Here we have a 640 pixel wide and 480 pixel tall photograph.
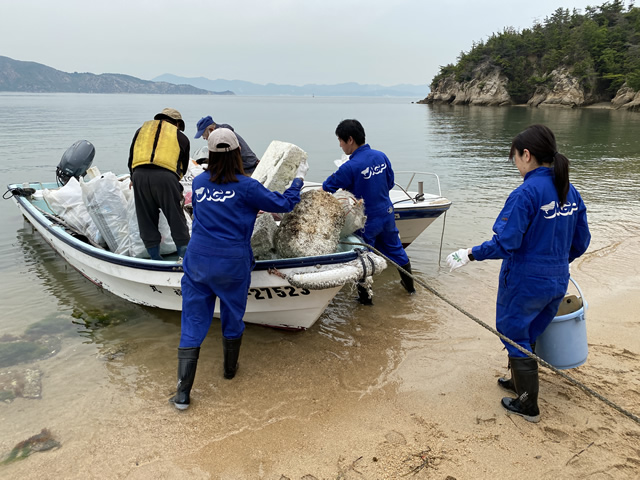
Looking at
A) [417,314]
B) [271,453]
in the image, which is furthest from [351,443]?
[417,314]

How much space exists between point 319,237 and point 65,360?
120 inches

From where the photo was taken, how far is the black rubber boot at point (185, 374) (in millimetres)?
3669

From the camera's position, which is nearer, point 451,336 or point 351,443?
point 351,443

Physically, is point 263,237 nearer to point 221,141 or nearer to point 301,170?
point 301,170

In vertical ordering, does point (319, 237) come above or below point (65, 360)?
above

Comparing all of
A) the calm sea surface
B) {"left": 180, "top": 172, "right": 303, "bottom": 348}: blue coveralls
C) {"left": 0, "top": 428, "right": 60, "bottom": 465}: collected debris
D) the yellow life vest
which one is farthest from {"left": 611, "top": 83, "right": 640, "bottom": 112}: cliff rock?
{"left": 0, "top": 428, "right": 60, "bottom": 465}: collected debris

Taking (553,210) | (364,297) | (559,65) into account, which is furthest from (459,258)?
(559,65)

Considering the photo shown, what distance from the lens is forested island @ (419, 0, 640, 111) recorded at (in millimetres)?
52531

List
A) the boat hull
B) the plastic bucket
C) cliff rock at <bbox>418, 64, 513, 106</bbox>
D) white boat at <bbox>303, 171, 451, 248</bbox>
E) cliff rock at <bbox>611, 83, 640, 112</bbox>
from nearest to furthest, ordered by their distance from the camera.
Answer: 1. the plastic bucket
2. the boat hull
3. white boat at <bbox>303, 171, 451, 248</bbox>
4. cliff rock at <bbox>611, 83, 640, 112</bbox>
5. cliff rock at <bbox>418, 64, 513, 106</bbox>

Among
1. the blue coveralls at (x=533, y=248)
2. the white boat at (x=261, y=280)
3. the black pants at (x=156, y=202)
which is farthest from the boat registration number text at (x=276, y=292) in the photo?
the blue coveralls at (x=533, y=248)

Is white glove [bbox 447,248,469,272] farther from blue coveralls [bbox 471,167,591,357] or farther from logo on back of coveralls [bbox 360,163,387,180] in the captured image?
logo on back of coveralls [bbox 360,163,387,180]

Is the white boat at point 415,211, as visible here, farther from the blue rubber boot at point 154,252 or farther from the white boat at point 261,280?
the blue rubber boot at point 154,252

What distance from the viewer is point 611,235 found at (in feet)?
28.1

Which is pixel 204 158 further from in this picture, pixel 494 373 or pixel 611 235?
pixel 611 235
